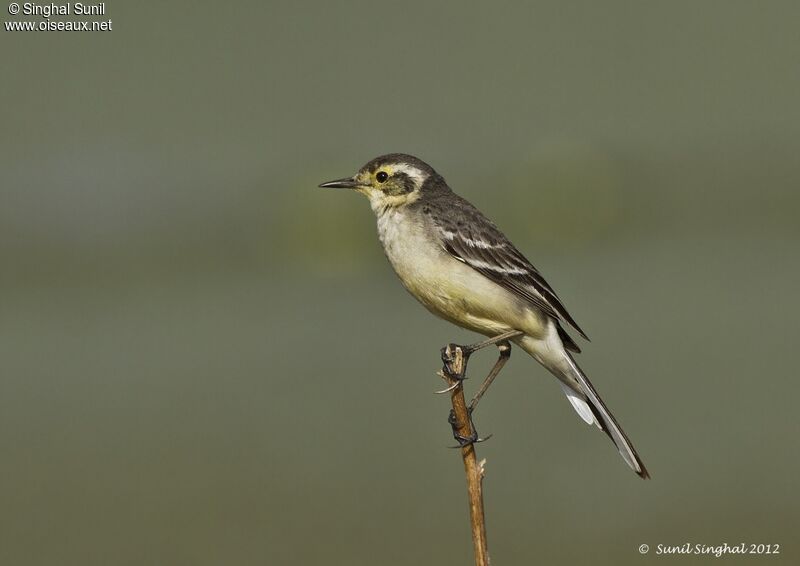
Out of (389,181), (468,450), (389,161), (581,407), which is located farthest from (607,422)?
→ (389,161)

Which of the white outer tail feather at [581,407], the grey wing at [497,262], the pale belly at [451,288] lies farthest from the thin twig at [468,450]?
the white outer tail feather at [581,407]

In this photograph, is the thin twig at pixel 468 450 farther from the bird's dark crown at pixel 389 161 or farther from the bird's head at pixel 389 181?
the bird's dark crown at pixel 389 161

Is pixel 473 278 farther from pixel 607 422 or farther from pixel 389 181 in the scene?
pixel 607 422

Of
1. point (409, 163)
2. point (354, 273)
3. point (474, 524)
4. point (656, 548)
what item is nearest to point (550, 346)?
point (409, 163)

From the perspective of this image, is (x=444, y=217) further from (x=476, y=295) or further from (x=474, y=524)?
(x=474, y=524)

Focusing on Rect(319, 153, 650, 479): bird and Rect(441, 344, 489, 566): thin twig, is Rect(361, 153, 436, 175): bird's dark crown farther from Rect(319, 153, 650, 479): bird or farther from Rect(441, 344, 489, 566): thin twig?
Rect(441, 344, 489, 566): thin twig

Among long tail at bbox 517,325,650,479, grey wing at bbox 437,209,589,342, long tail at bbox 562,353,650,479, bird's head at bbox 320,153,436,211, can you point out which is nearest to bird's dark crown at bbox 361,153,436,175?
bird's head at bbox 320,153,436,211
